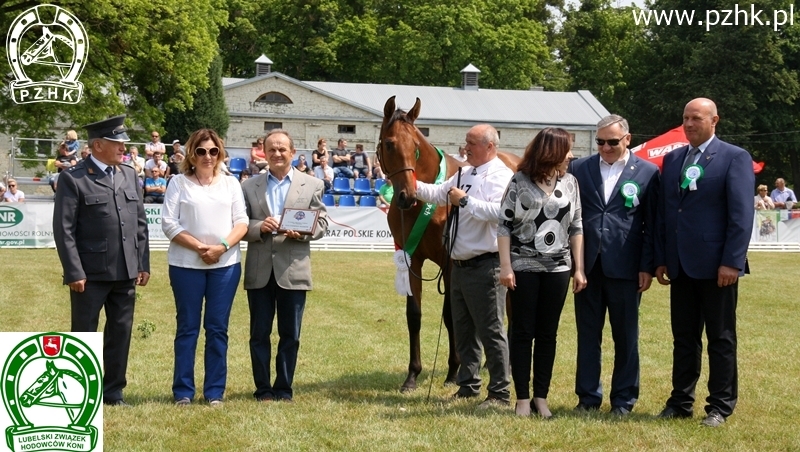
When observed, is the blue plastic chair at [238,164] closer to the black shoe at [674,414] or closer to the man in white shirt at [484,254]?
the man in white shirt at [484,254]

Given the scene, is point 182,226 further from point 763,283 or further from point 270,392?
point 763,283

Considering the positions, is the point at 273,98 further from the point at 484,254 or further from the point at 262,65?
the point at 484,254

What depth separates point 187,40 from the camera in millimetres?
32906

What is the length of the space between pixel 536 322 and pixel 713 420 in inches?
54.3

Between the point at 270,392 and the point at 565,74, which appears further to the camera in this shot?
the point at 565,74

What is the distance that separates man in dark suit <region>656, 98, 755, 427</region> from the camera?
6371 millimetres

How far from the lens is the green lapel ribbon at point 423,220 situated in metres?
7.90

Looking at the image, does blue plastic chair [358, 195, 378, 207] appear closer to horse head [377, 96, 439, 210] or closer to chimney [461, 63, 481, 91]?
horse head [377, 96, 439, 210]

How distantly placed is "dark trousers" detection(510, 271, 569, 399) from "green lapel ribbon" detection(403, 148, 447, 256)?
1.57 m

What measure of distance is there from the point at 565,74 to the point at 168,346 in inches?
2482

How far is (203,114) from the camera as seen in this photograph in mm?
47156

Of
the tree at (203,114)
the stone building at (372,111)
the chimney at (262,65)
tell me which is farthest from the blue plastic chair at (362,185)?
the chimney at (262,65)

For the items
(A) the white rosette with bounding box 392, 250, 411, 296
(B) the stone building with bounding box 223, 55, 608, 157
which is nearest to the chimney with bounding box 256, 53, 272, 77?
(B) the stone building with bounding box 223, 55, 608, 157

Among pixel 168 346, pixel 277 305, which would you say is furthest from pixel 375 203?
pixel 277 305
